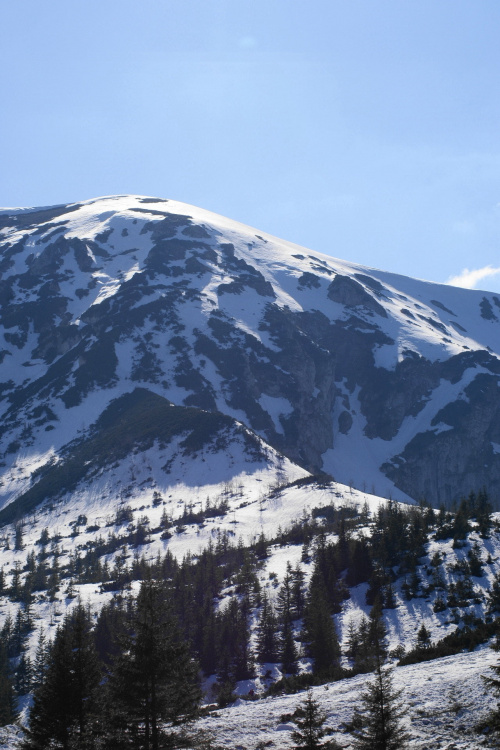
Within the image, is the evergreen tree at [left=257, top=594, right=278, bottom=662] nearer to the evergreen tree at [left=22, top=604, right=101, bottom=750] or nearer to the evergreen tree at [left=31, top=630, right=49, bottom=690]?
the evergreen tree at [left=31, top=630, right=49, bottom=690]

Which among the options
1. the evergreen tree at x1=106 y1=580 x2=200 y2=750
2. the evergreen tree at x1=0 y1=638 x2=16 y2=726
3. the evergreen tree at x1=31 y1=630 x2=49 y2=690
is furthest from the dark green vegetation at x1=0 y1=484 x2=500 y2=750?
the evergreen tree at x1=31 y1=630 x2=49 y2=690

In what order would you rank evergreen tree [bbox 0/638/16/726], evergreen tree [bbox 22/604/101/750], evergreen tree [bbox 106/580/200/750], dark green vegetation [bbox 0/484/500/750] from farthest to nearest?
evergreen tree [bbox 0/638/16/726] → evergreen tree [bbox 22/604/101/750] → dark green vegetation [bbox 0/484/500/750] → evergreen tree [bbox 106/580/200/750]

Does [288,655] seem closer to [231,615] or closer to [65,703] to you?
[231,615]

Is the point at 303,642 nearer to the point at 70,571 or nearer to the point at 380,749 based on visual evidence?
the point at 380,749

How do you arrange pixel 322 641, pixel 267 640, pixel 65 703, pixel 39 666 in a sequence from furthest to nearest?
pixel 267 640, pixel 39 666, pixel 322 641, pixel 65 703

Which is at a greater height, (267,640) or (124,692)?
(267,640)

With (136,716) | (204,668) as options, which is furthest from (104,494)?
(136,716)

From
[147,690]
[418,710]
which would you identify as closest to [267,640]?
[418,710]

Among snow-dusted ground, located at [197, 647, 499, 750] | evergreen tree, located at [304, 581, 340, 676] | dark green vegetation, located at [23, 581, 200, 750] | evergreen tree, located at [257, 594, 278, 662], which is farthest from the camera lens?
evergreen tree, located at [257, 594, 278, 662]

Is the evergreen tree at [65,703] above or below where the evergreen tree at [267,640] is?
below

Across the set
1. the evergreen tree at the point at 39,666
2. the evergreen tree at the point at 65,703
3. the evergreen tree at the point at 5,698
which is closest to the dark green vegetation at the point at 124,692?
the evergreen tree at the point at 65,703

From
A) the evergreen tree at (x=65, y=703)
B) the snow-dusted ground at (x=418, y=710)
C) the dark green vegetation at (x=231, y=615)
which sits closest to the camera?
the snow-dusted ground at (x=418, y=710)

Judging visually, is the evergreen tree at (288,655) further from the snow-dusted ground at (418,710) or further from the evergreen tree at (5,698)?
the snow-dusted ground at (418,710)

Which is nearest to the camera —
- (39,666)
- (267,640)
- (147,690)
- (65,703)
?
(147,690)
